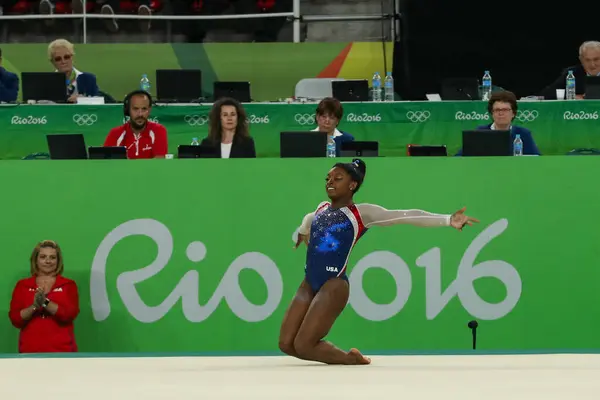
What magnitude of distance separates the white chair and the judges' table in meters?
0.94

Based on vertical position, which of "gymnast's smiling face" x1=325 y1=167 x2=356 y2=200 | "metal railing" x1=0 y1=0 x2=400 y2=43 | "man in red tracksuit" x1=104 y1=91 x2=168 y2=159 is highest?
"metal railing" x1=0 y1=0 x2=400 y2=43

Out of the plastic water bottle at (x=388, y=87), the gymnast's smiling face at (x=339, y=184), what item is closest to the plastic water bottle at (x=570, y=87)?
the plastic water bottle at (x=388, y=87)

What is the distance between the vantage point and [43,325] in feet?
24.5

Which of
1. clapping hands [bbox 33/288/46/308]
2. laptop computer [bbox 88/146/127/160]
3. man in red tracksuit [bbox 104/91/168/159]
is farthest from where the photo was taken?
man in red tracksuit [bbox 104/91/168/159]

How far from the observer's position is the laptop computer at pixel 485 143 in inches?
317

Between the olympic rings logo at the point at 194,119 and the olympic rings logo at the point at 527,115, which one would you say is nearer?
the olympic rings logo at the point at 527,115

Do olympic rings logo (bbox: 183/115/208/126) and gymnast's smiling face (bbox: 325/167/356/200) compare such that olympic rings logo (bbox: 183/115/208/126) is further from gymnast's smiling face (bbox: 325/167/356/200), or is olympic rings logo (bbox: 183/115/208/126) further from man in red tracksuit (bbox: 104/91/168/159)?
gymnast's smiling face (bbox: 325/167/356/200)

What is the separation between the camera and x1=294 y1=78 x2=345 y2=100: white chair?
12039mm

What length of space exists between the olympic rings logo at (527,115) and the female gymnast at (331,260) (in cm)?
502

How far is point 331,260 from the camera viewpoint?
6.02m

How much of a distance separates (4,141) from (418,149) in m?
4.37

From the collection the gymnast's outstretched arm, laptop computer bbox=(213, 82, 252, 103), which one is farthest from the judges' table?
the gymnast's outstretched arm

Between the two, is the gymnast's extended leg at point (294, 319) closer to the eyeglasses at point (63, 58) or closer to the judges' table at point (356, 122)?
the judges' table at point (356, 122)

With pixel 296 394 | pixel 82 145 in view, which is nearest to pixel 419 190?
pixel 82 145
